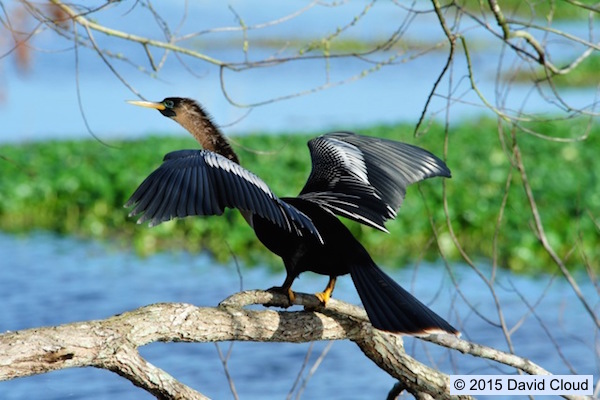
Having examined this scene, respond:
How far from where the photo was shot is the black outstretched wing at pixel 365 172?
355 centimetres

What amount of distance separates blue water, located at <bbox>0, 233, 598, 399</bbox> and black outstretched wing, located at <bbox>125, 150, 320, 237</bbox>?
1934 millimetres

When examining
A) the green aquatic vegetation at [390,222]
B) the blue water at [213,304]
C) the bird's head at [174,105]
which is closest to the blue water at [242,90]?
the green aquatic vegetation at [390,222]

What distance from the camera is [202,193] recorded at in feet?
10.0

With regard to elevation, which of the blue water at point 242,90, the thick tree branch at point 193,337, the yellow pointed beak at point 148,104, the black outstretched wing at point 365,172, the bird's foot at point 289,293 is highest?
the blue water at point 242,90

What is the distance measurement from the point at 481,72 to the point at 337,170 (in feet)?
78.5

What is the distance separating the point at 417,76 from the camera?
28.3m

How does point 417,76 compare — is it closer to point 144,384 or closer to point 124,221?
point 124,221

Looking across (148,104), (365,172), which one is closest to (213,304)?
(148,104)

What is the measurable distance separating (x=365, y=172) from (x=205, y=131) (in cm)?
73

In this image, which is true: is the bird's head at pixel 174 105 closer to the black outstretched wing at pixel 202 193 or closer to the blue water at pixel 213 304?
the black outstretched wing at pixel 202 193

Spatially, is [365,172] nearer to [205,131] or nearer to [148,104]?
[205,131]

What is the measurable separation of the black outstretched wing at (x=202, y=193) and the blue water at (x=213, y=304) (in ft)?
6.35

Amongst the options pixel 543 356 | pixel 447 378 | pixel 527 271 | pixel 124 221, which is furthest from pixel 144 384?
pixel 124 221

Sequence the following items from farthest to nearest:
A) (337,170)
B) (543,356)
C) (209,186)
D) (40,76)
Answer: (40,76) < (543,356) < (337,170) < (209,186)
